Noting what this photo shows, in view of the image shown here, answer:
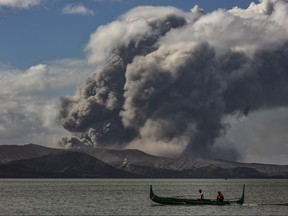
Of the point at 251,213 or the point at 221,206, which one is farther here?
the point at 221,206

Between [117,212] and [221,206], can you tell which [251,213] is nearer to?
[221,206]

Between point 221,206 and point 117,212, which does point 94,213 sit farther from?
point 221,206

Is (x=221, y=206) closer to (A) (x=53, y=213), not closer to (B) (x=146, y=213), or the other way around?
(B) (x=146, y=213)

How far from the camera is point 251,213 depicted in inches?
4008

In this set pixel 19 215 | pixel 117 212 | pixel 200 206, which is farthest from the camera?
pixel 200 206

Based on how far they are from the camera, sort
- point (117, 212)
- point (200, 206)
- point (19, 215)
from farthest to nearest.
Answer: point (200, 206) → point (117, 212) → point (19, 215)

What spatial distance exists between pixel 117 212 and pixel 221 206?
2278cm

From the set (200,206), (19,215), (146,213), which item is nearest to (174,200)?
(200,206)

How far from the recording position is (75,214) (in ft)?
320

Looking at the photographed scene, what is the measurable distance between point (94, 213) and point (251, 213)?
27.5 metres

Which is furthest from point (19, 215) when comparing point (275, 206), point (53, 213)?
point (275, 206)

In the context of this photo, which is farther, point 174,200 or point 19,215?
point 174,200

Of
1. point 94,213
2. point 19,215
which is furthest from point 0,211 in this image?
point 94,213

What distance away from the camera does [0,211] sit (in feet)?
343
